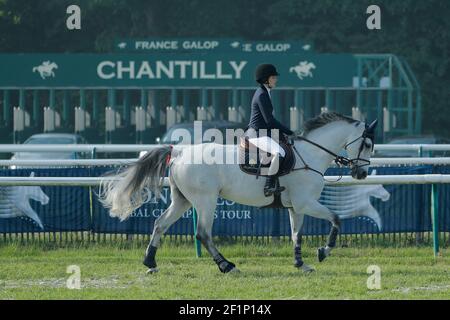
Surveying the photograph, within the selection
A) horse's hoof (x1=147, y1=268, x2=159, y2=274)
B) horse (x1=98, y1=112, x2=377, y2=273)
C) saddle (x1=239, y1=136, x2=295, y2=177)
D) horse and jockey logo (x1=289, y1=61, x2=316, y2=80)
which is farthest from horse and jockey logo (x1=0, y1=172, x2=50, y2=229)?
horse and jockey logo (x1=289, y1=61, x2=316, y2=80)

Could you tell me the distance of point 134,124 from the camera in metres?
33.6

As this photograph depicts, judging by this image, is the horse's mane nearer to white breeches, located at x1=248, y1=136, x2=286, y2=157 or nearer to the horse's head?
the horse's head

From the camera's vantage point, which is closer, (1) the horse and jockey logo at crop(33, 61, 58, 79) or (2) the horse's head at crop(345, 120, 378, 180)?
(2) the horse's head at crop(345, 120, 378, 180)

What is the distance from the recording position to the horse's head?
13289 millimetres

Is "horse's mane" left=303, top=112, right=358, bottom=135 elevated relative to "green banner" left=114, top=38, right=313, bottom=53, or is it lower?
lower

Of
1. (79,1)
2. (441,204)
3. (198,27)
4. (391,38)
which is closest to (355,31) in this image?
(391,38)

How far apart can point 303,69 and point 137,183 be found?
19.8 meters

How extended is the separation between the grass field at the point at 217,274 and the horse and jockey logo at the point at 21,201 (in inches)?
15.9

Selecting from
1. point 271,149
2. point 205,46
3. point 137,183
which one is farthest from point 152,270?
point 205,46

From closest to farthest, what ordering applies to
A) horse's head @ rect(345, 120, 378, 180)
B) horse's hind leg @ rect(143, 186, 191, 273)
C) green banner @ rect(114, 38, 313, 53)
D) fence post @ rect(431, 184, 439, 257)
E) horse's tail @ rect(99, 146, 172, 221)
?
horse's hind leg @ rect(143, 186, 191, 273), horse's tail @ rect(99, 146, 172, 221), horse's head @ rect(345, 120, 378, 180), fence post @ rect(431, 184, 439, 257), green banner @ rect(114, 38, 313, 53)

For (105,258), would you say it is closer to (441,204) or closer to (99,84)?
(441,204)

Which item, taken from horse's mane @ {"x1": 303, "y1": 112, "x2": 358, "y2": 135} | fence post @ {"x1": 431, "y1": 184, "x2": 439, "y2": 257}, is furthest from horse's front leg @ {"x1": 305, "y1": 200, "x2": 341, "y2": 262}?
fence post @ {"x1": 431, "y1": 184, "x2": 439, "y2": 257}

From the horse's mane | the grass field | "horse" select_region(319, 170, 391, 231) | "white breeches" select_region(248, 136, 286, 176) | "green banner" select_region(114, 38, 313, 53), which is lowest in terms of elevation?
the grass field

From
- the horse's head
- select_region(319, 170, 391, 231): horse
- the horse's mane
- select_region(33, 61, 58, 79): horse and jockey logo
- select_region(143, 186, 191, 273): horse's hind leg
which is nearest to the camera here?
select_region(143, 186, 191, 273): horse's hind leg
